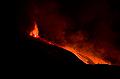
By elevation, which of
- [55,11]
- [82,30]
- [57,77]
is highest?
[55,11]

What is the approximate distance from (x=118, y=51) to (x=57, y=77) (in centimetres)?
551

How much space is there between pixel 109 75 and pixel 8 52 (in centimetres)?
175

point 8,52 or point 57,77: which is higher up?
point 8,52

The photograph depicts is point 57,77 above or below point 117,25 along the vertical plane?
below

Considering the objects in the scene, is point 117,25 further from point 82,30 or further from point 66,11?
point 66,11

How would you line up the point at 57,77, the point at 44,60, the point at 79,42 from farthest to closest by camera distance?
1. the point at 79,42
2. the point at 44,60
3. the point at 57,77

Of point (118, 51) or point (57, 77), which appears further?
point (118, 51)

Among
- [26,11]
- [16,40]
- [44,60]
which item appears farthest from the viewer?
[26,11]

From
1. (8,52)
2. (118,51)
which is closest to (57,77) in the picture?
(8,52)

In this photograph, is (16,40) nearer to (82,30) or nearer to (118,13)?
(82,30)

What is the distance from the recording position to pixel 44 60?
4.15m

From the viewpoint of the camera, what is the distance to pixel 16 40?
4719 mm

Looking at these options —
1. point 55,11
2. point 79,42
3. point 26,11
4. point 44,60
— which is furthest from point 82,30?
point 44,60

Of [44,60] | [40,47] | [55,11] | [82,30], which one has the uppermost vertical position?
[55,11]
